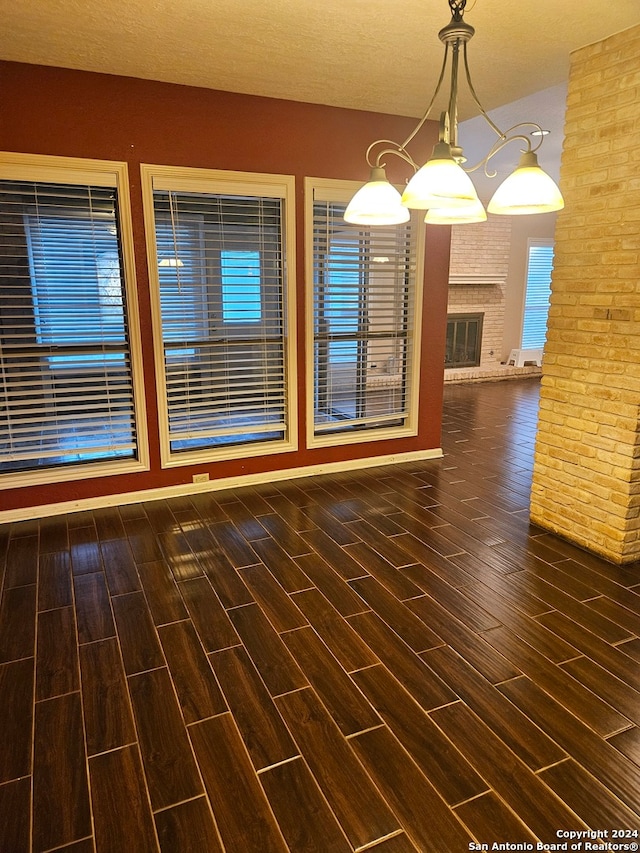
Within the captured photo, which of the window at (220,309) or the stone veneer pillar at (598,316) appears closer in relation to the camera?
the stone veneer pillar at (598,316)

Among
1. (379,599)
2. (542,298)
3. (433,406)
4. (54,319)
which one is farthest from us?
(542,298)

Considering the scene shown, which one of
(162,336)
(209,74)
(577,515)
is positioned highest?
(209,74)

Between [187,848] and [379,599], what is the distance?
140 centimetres

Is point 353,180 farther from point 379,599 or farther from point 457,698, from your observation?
point 457,698

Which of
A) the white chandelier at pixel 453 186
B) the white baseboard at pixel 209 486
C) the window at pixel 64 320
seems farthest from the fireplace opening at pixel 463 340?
the white chandelier at pixel 453 186

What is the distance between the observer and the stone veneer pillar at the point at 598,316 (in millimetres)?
2781

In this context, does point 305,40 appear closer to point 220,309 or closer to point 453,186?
point 220,309

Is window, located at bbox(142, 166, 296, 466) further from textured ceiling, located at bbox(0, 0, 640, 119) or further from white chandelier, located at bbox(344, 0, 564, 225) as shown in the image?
white chandelier, located at bbox(344, 0, 564, 225)

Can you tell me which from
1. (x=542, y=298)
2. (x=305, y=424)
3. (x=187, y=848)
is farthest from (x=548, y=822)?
(x=542, y=298)

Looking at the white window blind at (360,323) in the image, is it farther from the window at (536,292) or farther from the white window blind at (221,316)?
the window at (536,292)

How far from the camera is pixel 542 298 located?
9625 mm

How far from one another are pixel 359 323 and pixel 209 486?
1.74m

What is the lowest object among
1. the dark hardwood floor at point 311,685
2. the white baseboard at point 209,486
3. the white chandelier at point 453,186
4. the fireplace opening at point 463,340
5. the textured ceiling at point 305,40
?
the dark hardwood floor at point 311,685

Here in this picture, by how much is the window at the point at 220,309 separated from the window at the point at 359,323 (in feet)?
0.86
